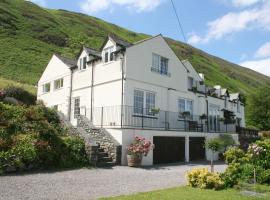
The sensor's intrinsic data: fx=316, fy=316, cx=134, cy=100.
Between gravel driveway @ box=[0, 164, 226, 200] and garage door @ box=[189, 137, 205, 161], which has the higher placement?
garage door @ box=[189, 137, 205, 161]

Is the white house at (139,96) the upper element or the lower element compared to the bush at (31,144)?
upper

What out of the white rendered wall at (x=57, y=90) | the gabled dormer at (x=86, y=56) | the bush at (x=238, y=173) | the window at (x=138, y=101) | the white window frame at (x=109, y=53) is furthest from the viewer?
the white rendered wall at (x=57, y=90)

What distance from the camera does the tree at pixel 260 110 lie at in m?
53.8

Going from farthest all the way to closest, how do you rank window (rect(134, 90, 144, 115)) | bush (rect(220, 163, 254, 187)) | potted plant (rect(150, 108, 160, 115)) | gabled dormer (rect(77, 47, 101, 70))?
gabled dormer (rect(77, 47, 101, 70)) < window (rect(134, 90, 144, 115)) < potted plant (rect(150, 108, 160, 115)) < bush (rect(220, 163, 254, 187))

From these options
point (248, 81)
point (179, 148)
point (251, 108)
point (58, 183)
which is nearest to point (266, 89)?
point (251, 108)

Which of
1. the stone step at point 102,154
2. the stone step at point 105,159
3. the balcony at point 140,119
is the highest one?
the balcony at point 140,119

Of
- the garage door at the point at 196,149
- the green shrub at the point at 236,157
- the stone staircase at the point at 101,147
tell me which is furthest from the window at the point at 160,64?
the green shrub at the point at 236,157

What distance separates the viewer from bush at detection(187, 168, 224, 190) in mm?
11352

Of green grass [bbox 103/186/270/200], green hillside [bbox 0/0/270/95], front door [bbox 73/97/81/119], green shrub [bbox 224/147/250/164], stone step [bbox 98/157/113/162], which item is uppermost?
green hillside [bbox 0/0/270/95]

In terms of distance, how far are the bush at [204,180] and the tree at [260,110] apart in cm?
4578

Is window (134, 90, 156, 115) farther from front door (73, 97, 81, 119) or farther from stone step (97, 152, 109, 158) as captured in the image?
front door (73, 97, 81, 119)

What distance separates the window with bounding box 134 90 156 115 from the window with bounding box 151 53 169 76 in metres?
2.18

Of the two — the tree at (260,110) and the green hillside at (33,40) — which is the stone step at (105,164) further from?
the tree at (260,110)

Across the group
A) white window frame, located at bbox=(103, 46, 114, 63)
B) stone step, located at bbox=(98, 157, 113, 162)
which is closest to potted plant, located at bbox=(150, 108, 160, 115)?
white window frame, located at bbox=(103, 46, 114, 63)
